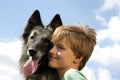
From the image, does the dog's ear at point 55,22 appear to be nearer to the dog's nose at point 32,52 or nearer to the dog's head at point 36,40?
the dog's head at point 36,40

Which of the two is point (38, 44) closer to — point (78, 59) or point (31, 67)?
point (31, 67)

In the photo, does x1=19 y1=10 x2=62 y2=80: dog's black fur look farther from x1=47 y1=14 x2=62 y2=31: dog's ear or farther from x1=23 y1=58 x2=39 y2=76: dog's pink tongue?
x1=23 y1=58 x2=39 y2=76: dog's pink tongue

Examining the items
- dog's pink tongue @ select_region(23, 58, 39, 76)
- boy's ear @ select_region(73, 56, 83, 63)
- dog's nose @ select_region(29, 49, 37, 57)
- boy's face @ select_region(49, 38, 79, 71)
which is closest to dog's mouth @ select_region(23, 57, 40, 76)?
dog's pink tongue @ select_region(23, 58, 39, 76)

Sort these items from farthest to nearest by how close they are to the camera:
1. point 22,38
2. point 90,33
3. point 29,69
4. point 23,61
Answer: point 22,38 < point 23,61 < point 29,69 < point 90,33

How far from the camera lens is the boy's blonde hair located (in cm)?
578

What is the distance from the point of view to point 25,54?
895 cm

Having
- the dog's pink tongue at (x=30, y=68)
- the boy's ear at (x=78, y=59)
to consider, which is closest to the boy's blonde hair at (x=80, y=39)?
the boy's ear at (x=78, y=59)

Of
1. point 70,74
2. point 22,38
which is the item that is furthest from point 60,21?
point 70,74

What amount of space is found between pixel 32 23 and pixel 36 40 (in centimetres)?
101

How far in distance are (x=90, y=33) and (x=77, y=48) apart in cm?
49

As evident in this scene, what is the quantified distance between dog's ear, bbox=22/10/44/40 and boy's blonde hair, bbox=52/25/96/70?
3575 millimetres

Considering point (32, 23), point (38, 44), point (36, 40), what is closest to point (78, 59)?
point (38, 44)

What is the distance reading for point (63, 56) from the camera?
572 centimetres

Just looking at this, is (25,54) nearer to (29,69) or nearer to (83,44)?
(29,69)
